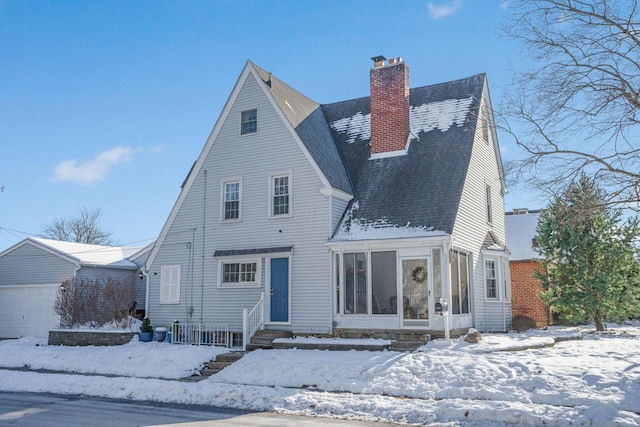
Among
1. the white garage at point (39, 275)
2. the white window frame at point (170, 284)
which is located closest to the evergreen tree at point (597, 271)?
the white window frame at point (170, 284)

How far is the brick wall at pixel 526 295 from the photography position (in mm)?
25422

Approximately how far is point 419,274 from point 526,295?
11.4 meters

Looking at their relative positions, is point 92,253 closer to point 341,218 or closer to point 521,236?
point 341,218

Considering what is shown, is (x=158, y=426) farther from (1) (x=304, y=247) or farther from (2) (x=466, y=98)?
(2) (x=466, y=98)

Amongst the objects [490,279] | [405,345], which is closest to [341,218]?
[405,345]

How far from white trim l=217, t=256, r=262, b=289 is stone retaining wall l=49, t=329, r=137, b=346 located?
3342 millimetres

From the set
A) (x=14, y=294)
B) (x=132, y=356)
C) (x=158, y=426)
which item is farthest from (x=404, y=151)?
(x=14, y=294)

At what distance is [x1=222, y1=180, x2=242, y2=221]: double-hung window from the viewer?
19.8 meters

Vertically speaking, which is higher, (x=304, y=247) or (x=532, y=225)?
(x=532, y=225)

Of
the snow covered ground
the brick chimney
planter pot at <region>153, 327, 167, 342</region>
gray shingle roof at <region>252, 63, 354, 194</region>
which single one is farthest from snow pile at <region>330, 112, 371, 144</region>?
planter pot at <region>153, 327, 167, 342</region>

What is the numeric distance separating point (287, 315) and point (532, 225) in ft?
54.2

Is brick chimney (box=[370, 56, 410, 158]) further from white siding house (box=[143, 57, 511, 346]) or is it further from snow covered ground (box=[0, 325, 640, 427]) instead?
snow covered ground (box=[0, 325, 640, 427])

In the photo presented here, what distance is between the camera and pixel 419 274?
54.2 feet

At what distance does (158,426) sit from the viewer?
30.7ft
